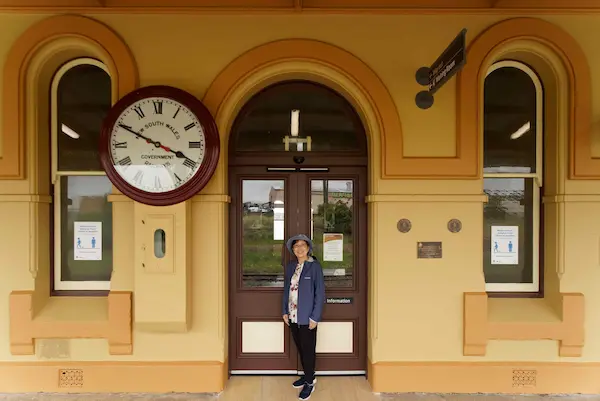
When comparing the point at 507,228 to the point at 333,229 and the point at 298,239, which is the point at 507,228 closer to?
the point at 333,229

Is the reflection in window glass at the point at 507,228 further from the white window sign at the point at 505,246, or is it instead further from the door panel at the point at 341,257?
the door panel at the point at 341,257

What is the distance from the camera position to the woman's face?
429 centimetres

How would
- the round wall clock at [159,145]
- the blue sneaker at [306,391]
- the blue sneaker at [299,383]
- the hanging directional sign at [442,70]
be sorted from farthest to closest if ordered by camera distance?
1. the blue sneaker at [299,383]
2. the blue sneaker at [306,391]
3. the round wall clock at [159,145]
4. the hanging directional sign at [442,70]

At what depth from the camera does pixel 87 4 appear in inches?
169

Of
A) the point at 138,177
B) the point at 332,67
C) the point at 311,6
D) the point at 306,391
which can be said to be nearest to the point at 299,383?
the point at 306,391

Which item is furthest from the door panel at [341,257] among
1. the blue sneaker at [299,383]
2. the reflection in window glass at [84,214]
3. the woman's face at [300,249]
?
the reflection in window glass at [84,214]

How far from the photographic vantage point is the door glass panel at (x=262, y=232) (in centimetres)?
475

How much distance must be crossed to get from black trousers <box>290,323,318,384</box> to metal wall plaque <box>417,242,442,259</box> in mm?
1397

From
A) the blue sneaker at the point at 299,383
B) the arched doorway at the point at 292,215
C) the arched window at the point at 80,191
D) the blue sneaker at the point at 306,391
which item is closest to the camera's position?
the blue sneaker at the point at 306,391

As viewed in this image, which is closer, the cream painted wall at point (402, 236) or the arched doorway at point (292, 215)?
the cream painted wall at point (402, 236)

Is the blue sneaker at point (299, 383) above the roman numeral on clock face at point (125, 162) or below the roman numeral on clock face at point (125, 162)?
below

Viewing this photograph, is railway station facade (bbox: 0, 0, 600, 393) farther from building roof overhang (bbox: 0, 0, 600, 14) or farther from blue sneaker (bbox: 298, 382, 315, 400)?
blue sneaker (bbox: 298, 382, 315, 400)

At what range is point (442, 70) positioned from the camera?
3689mm

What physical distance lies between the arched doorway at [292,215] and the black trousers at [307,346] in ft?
1.23
